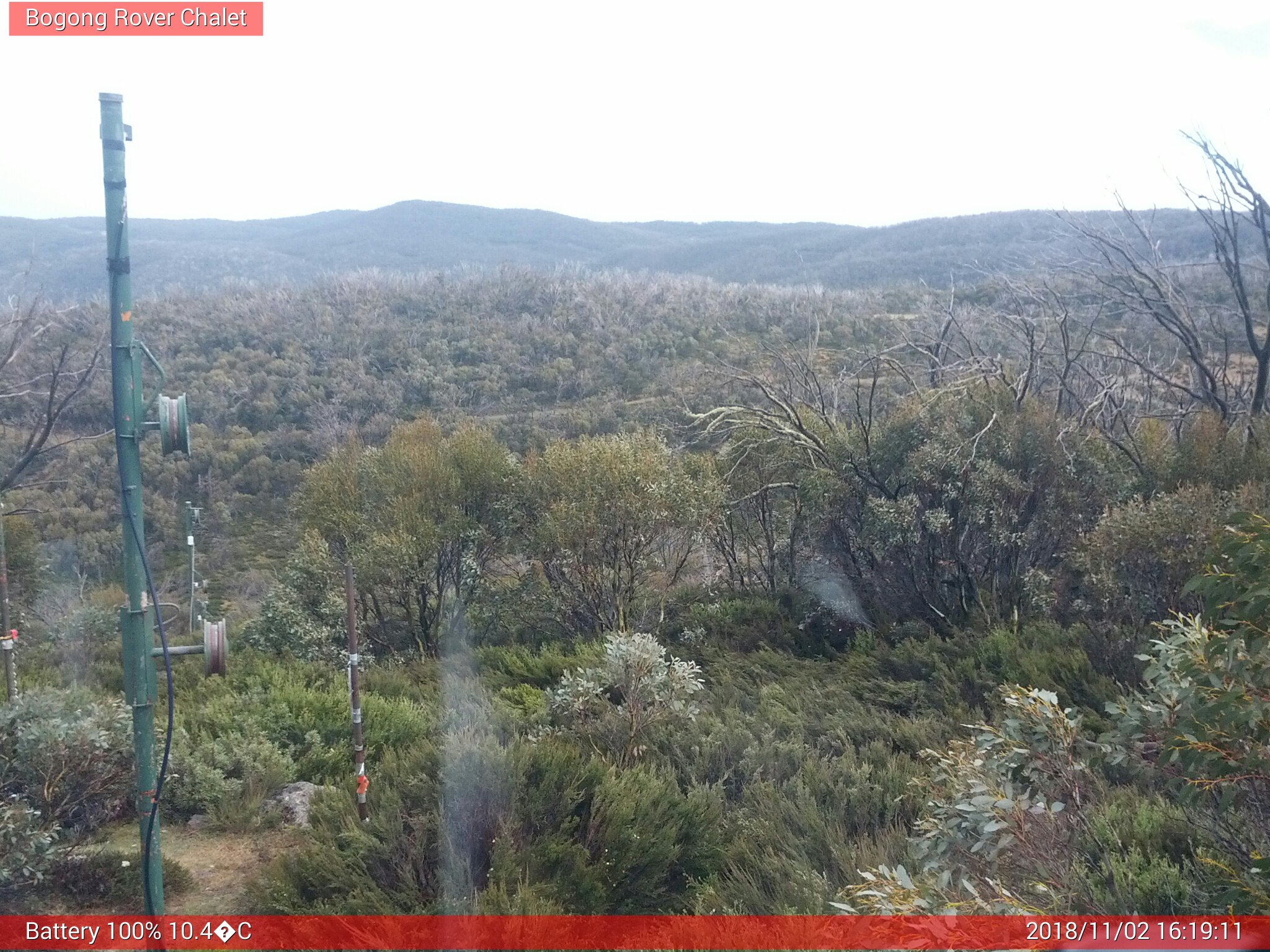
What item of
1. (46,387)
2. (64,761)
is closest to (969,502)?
(64,761)

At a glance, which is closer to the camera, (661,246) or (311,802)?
(311,802)

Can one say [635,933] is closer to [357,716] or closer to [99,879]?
[357,716]

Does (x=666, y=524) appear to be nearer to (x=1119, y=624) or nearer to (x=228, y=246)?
(x=1119, y=624)

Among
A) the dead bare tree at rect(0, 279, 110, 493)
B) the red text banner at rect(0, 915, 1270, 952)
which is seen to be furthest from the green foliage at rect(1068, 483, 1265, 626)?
the dead bare tree at rect(0, 279, 110, 493)

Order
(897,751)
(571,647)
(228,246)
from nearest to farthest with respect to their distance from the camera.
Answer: (897,751) < (571,647) < (228,246)

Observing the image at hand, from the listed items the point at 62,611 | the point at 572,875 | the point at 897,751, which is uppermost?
the point at 572,875

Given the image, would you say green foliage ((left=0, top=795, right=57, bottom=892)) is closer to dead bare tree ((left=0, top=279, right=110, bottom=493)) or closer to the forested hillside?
the forested hillside

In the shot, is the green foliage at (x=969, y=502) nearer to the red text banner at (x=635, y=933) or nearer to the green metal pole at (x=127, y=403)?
the red text banner at (x=635, y=933)

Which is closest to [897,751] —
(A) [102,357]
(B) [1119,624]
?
(B) [1119,624]
